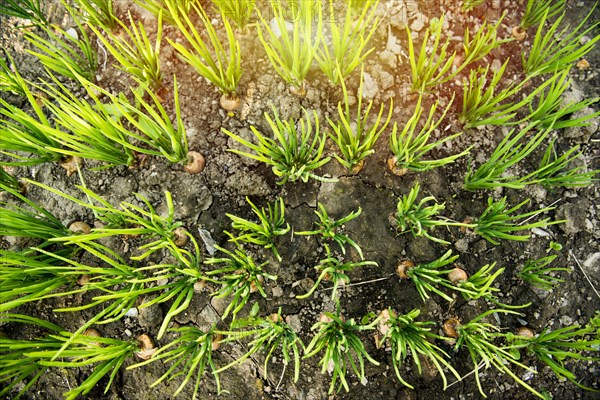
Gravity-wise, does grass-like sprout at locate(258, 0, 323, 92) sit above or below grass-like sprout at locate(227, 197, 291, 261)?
above

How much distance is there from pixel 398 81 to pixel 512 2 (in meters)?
0.78

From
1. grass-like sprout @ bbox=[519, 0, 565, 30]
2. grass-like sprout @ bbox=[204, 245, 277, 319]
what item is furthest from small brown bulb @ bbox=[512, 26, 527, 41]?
grass-like sprout @ bbox=[204, 245, 277, 319]

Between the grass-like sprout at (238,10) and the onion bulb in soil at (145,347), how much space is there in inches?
56.7

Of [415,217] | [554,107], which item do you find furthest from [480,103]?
[415,217]

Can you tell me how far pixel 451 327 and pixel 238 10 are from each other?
1.66m

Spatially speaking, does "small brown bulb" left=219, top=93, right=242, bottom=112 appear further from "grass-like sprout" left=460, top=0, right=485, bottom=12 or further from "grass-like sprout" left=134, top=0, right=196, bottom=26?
"grass-like sprout" left=460, top=0, right=485, bottom=12

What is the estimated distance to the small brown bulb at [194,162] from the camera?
6.07 feet

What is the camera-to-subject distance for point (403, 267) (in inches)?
71.4

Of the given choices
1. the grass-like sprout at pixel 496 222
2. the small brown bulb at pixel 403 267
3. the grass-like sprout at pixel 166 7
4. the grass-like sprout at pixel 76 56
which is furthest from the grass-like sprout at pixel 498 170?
the grass-like sprout at pixel 76 56

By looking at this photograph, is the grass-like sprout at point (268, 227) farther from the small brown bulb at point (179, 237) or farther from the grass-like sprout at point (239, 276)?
the small brown bulb at point (179, 237)

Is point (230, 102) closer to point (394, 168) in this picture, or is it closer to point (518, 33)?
point (394, 168)

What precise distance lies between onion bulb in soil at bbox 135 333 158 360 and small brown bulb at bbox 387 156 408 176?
51.6 inches

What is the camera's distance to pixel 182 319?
1842mm

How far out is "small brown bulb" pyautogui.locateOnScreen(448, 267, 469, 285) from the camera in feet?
5.86
